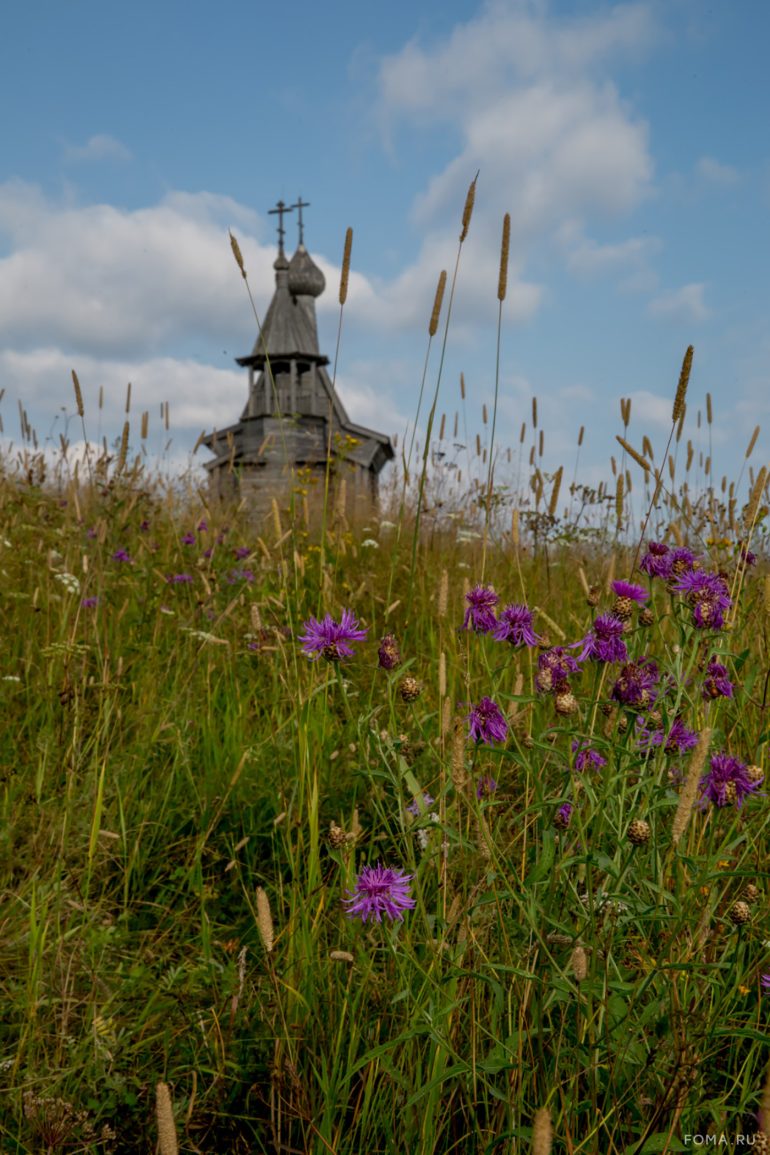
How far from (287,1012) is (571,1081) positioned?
548 mm

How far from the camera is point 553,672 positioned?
150 centimetres

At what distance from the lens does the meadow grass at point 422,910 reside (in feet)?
4.07

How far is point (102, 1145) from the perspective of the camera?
1491mm

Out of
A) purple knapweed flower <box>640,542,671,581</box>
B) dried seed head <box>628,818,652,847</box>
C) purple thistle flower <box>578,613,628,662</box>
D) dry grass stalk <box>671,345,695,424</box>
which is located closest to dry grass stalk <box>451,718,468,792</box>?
dried seed head <box>628,818,652,847</box>

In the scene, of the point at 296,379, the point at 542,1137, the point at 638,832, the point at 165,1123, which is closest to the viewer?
the point at 542,1137

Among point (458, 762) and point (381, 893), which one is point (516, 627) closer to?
point (458, 762)

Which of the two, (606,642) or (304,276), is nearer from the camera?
(606,642)

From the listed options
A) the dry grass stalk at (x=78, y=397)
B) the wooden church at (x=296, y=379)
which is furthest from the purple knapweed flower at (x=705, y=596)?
the wooden church at (x=296, y=379)

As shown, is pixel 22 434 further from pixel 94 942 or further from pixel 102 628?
pixel 94 942

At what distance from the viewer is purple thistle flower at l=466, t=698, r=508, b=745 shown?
4.52 ft

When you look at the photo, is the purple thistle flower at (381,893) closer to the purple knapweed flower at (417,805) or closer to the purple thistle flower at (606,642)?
the purple knapweed flower at (417,805)

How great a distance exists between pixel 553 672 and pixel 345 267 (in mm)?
1110

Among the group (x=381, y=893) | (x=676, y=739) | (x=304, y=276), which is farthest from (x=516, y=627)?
(x=304, y=276)

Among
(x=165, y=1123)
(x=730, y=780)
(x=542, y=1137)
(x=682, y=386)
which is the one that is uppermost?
(x=682, y=386)
